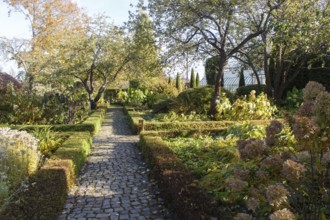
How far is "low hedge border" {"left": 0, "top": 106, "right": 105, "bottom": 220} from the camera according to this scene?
338 cm

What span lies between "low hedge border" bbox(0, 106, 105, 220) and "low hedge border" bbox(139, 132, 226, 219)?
54.7 inches

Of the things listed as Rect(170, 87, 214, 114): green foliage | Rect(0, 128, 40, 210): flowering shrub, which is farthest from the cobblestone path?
Rect(170, 87, 214, 114): green foliage

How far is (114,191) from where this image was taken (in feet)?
16.8

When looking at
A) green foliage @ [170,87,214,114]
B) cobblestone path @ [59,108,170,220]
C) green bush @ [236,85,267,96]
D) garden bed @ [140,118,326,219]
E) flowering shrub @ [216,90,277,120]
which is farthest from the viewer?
green bush @ [236,85,267,96]

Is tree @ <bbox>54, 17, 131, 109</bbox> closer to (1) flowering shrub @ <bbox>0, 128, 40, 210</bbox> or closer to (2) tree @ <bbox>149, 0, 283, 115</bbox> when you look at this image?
(2) tree @ <bbox>149, 0, 283, 115</bbox>

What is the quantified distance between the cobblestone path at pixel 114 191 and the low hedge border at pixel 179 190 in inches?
9.5

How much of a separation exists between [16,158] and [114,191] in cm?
153

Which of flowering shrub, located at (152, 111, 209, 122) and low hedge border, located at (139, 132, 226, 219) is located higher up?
flowering shrub, located at (152, 111, 209, 122)

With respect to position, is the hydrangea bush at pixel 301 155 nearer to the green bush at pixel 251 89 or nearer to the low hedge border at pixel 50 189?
the low hedge border at pixel 50 189

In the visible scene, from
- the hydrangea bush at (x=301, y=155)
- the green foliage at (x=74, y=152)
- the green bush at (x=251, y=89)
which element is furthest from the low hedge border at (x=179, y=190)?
the green bush at (x=251, y=89)

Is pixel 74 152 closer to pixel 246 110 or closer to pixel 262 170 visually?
pixel 262 170

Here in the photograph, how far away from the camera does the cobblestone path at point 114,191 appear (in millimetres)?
4250

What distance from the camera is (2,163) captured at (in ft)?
15.4

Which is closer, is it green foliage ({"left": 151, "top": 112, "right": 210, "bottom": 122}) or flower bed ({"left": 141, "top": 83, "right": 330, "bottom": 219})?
flower bed ({"left": 141, "top": 83, "right": 330, "bottom": 219})
